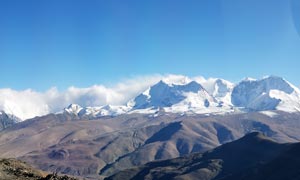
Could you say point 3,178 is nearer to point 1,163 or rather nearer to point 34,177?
point 34,177

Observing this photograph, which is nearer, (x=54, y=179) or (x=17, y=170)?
(x=54, y=179)

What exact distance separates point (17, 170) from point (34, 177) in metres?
8.25

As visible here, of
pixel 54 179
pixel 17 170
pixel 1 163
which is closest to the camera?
pixel 54 179

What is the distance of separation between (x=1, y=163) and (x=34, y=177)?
15722 millimetres

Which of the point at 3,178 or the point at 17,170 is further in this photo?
the point at 17,170

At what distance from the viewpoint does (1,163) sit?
9419 cm

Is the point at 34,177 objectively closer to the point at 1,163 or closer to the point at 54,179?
the point at 54,179

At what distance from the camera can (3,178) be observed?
79.4m

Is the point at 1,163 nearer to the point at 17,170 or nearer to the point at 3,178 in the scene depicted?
the point at 17,170

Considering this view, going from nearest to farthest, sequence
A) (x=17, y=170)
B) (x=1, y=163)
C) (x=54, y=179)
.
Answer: (x=54, y=179), (x=17, y=170), (x=1, y=163)

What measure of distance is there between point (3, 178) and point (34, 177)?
4850mm

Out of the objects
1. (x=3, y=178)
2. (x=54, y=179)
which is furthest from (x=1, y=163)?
(x=54, y=179)

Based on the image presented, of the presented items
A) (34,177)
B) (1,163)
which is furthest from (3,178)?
(1,163)

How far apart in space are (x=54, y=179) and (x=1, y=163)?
72.3ft
